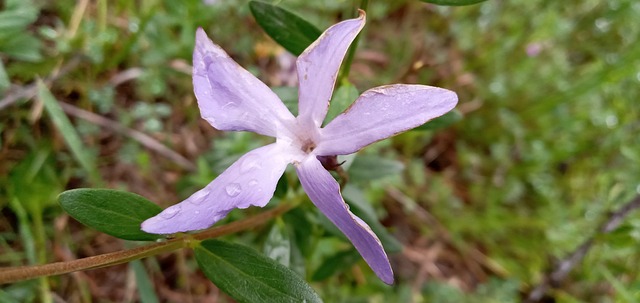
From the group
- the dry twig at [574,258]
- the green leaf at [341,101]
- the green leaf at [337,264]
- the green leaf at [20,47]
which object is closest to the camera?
the green leaf at [341,101]

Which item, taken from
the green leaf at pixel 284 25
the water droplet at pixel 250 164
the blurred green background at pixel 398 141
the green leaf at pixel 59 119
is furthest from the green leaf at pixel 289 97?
the green leaf at pixel 59 119

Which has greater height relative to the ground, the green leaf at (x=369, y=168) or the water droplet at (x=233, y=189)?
the water droplet at (x=233, y=189)

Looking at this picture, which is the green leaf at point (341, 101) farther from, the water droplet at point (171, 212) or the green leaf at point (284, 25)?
Answer: the water droplet at point (171, 212)

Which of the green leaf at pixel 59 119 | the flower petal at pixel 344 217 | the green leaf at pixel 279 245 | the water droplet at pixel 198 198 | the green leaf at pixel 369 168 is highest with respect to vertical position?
the water droplet at pixel 198 198

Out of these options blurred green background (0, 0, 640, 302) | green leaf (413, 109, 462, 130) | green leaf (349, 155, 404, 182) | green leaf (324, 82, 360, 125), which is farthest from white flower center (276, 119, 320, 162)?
green leaf (349, 155, 404, 182)

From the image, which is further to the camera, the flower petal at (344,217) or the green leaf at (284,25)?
the green leaf at (284,25)

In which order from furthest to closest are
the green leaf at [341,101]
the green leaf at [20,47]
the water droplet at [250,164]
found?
the green leaf at [20,47] < the green leaf at [341,101] < the water droplet at [250,164]

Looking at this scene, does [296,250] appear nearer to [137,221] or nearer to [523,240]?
[137,221]

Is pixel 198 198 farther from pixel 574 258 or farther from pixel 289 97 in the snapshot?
pixel 574 258
